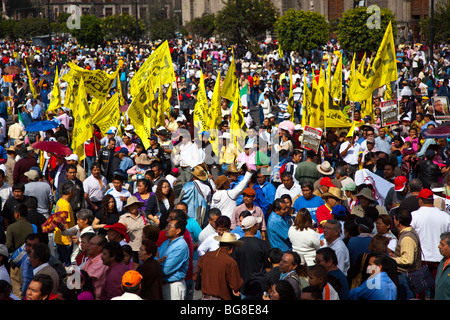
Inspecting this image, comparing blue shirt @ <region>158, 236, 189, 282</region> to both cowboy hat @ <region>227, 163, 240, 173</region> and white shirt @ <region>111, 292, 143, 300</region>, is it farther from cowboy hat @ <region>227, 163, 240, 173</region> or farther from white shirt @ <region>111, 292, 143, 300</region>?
cowboy hat @ <region>227, 163, 240, 173</region>

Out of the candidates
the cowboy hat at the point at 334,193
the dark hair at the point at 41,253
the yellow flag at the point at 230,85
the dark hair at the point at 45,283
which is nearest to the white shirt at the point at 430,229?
the cowboy hat at the point at 334,193

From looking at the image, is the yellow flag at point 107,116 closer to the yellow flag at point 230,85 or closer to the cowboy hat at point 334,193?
the yellow flag at point 230,85

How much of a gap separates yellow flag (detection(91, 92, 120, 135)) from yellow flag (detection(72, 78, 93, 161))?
25.4 inches

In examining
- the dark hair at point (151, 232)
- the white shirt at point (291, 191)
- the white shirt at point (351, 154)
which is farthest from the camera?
the white shirt at point (351, 154)

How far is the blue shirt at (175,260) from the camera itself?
6589 millimetres

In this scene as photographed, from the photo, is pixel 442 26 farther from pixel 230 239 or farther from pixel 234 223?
pixel 230 239

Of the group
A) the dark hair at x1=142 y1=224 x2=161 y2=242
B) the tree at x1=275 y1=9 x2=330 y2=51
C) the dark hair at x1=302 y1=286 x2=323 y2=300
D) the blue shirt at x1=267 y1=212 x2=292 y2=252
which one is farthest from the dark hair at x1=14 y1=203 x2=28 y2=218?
the tree at x1=275 y1=9 x2=330 y2=51

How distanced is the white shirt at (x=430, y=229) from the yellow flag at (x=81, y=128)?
602 cm

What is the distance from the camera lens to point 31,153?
1115 cm

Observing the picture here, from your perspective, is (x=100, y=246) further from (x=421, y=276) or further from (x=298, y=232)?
(x=421, y=276)

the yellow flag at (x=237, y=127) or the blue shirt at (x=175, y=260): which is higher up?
the yellow flag at (x=237, y=127)

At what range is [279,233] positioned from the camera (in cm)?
773

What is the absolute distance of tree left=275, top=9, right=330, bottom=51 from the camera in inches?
1195

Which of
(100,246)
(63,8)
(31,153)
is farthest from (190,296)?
(63,8)
